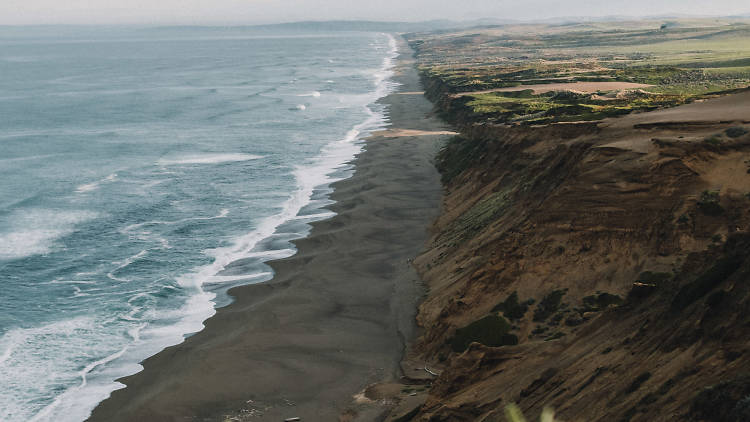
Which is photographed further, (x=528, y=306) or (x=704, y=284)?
(x=528, y=306)

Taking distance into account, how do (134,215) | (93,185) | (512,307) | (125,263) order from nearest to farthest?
(512,307) → (125,263) → (134,215) → (93,185)

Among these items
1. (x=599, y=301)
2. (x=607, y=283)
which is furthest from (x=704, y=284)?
(x=607, y=283)

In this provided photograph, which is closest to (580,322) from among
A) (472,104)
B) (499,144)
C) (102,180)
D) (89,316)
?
(89,316)

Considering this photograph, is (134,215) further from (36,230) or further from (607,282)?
(607,282)

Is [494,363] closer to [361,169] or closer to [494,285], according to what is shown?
[494,285]

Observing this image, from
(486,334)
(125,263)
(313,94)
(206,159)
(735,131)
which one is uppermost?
(735,131)
